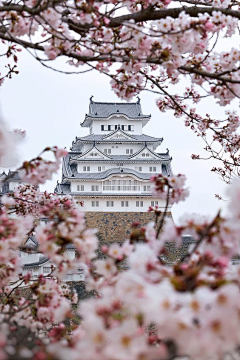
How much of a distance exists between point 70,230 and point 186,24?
135cm

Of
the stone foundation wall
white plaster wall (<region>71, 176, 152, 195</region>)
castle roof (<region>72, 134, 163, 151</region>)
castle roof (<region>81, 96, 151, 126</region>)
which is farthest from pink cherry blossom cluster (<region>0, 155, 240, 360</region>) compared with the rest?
castle roof (<region>81, 96, 151, 126</region>)

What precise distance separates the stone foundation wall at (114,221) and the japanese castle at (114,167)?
36cm

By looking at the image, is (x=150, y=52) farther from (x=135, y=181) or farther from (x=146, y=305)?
(x=135, y=181)

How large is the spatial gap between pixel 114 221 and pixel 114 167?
3242 mm

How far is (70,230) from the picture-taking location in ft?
5.99

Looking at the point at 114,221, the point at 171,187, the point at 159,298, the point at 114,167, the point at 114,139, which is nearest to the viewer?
the point at 159,298

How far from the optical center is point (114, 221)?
84.5 ft

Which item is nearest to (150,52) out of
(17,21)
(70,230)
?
(17,21)

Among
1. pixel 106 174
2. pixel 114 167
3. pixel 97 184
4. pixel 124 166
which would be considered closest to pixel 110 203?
pixel 97 184

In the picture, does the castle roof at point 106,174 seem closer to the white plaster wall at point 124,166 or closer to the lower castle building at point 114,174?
the lower castle building at point 114,174

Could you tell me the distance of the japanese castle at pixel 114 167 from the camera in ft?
85.4

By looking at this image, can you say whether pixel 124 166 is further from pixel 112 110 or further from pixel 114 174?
pixel 112 110

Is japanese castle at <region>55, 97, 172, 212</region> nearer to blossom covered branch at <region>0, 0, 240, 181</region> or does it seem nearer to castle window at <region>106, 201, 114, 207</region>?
castle window at <region>106, 201, 114, 207</region>

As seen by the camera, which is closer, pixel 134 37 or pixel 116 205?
pixel 134 37
